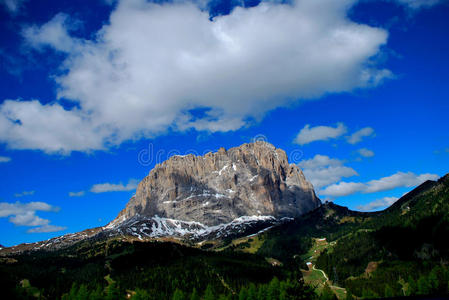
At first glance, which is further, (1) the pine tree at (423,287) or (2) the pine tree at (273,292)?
(1) the pine tree at (423,287)

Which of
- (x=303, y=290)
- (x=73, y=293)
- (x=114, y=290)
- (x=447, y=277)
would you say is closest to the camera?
(x=303, y=290)

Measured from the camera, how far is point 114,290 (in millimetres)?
144125

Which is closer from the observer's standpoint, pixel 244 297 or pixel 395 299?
pixel 395 299

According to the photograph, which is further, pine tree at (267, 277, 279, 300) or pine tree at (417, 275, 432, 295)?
pine tree at (417, 275, 432, 295)

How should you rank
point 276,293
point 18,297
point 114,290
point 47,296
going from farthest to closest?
1. point 47,296
2. point 114,290
3. point 276,293
4. point 18,297

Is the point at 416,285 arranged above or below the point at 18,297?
below

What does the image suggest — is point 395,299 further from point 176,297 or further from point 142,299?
point 176,297

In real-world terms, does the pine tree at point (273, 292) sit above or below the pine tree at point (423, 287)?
above

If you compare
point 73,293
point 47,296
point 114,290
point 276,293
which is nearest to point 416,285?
point 276,293

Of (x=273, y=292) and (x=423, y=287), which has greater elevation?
(x=273, y=292)

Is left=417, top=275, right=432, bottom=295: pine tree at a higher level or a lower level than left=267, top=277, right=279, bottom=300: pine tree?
lower

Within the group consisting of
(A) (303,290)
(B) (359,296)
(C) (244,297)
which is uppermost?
(A) (303,290)

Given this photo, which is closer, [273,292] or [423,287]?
[273,292]

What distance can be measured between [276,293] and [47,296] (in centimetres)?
13967
